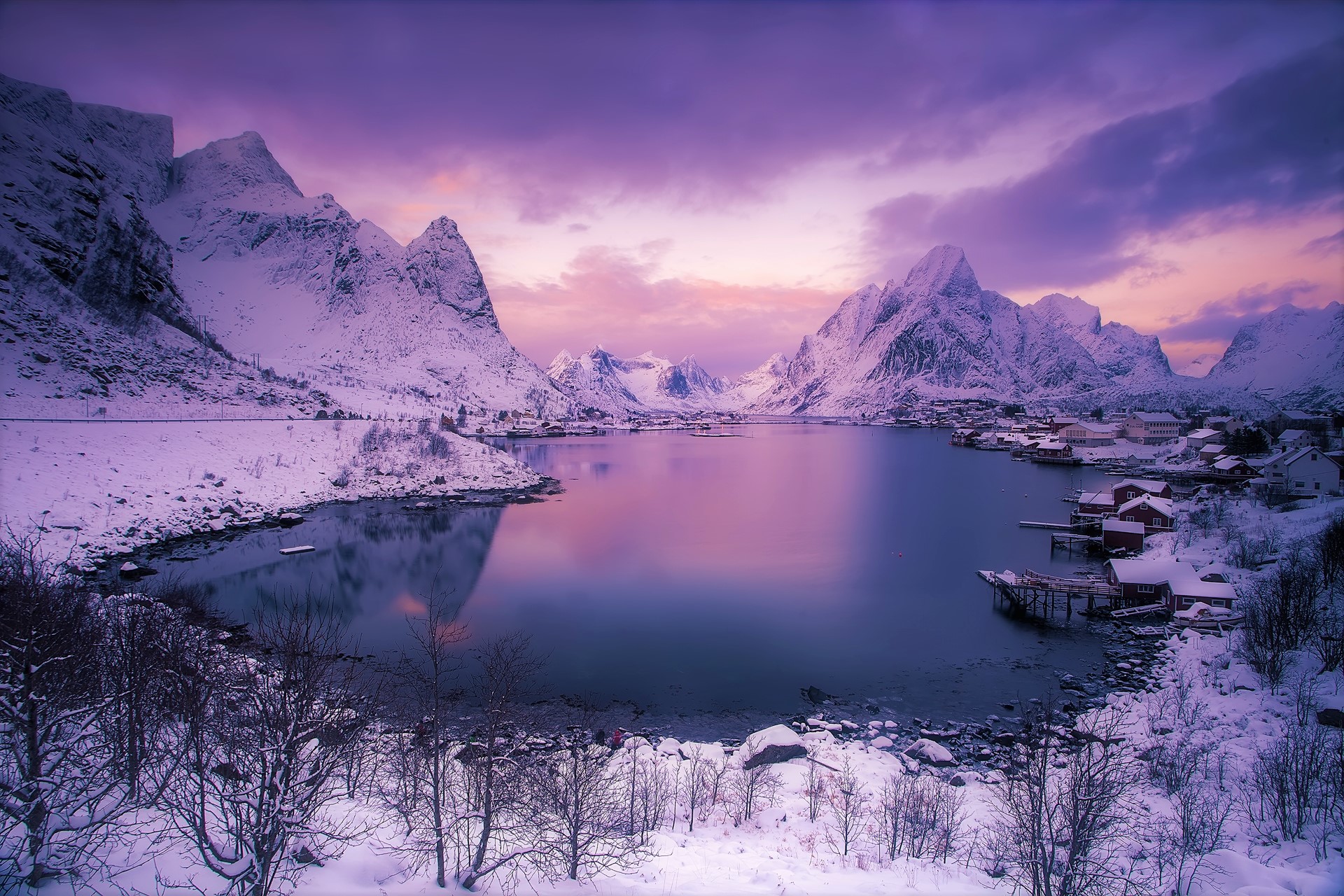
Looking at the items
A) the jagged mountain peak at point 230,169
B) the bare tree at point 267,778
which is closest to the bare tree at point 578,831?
the bare tree at point 267,778

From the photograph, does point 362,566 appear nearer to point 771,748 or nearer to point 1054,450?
point 771,748

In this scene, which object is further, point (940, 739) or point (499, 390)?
point (499, 390)

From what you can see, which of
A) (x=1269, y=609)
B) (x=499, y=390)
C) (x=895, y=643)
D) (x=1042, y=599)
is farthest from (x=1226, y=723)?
(x=499, y=390)

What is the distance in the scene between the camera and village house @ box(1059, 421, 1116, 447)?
311 feet

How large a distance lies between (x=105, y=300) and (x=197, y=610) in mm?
49917

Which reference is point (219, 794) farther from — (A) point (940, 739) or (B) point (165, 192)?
(B) point (165, 192)

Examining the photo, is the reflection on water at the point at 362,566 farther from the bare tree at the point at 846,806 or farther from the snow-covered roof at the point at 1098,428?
the snow-covered roof at the point at 1098,428

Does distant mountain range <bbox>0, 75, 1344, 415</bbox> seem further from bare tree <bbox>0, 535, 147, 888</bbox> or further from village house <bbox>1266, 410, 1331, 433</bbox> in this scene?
village house <bbox>1266, 410, 1331, 433</bbox>

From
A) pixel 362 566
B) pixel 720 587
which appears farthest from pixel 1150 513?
pixel 362 566

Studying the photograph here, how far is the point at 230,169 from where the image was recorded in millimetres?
134250

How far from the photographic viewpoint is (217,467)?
125 feet

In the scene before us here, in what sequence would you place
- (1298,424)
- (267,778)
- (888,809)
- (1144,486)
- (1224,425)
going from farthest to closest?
(1224,425), (1298,424), (1144,486), (888,809), (267,778)

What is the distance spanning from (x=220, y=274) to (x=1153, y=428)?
177m

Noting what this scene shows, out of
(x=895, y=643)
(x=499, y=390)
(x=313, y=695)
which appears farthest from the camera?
(x=499, y=390)
